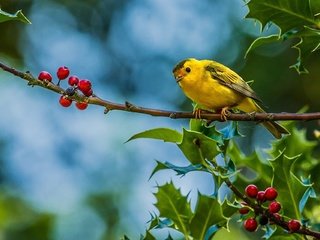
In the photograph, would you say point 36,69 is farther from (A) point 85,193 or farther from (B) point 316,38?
(B) point 316,38

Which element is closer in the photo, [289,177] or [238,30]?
[289,177]

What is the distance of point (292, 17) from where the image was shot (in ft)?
8.02

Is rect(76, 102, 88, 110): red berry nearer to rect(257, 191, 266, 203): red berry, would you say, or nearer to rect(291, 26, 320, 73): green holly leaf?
rect(257, 191, 266, 203): red berry

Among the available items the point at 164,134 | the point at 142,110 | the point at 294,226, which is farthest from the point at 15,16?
the point at 294,226

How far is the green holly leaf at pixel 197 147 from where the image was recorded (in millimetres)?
2307

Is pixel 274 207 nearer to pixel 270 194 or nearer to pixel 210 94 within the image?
pixel 270 194

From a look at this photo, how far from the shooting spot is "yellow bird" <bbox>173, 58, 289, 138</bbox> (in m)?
3.11

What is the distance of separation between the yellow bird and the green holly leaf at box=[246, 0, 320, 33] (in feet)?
2.02

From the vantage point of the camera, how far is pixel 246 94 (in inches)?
122

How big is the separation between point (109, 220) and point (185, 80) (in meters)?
4.67

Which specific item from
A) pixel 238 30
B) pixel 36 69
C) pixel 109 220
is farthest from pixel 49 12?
pixel 109 220

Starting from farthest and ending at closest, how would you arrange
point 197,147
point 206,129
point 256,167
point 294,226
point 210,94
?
point 210,94 < point 256,167 < point 206,129 < point 197,147 < point 294,226

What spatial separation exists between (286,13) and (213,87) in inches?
31.5

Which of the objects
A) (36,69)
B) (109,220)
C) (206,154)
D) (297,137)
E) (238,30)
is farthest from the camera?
(36,69)
